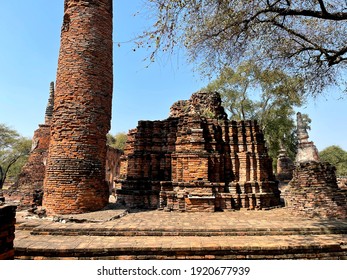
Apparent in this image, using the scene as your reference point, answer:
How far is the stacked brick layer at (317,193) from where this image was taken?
788 cm

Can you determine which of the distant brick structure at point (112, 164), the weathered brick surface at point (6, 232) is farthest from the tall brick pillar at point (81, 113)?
the distant brick structure at point (112, 164)

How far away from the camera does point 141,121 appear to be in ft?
36.1

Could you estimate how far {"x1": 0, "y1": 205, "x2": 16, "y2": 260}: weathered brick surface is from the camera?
3146 millimetres

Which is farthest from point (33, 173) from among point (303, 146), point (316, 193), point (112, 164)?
point (303, 146)

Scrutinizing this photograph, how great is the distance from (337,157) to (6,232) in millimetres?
45342

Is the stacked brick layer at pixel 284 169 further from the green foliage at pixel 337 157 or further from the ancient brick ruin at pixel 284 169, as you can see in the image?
the green foliage at pixel 337 157

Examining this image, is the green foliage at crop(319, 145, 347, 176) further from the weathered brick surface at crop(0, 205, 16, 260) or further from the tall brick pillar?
the weathered brick surface at crop(0, 205, 16, 260)

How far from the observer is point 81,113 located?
8.16 m

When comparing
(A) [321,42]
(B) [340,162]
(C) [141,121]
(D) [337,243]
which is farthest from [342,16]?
(B) [340,162]

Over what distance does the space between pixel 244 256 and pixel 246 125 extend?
21.5 feet

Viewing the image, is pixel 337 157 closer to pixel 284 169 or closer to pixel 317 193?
pixel 284 169

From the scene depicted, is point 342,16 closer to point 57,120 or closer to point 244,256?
point 244,256

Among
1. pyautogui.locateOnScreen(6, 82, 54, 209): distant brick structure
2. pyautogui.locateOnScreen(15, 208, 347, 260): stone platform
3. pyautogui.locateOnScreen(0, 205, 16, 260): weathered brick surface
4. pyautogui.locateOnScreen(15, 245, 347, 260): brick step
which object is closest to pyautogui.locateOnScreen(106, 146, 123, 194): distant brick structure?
pyautogui.locateOnScreen(6, 82, 54, 209): distant brick structure
